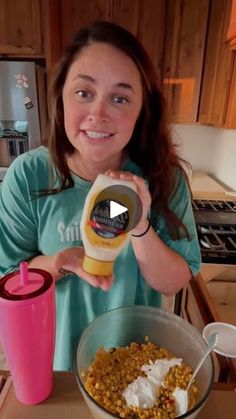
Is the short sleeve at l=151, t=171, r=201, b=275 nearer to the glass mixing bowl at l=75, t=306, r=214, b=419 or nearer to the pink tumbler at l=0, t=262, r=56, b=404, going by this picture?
the glass mixing bowl at l=75, t=306, r=214, b=419

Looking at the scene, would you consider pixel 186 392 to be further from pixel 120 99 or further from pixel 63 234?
pixel 120 99

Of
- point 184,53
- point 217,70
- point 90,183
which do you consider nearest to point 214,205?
point 217,70

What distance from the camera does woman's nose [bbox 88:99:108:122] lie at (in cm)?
57

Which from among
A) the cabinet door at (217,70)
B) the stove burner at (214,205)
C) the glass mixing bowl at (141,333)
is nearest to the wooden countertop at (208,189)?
the stove burner at (214,205)

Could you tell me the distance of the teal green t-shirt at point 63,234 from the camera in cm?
69

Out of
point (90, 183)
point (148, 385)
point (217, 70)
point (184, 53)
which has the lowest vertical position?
point (148, 385)

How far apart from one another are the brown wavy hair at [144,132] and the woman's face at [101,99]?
31mm

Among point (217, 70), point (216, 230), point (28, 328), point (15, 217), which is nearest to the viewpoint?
point (28, 328)

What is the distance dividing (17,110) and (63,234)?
1592 mm

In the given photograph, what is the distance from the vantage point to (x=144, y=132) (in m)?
0.73

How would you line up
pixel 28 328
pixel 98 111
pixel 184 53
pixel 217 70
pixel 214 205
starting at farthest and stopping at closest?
pixel 184 53, pixel 217 70, pixel 214 205, pixel 98 111, pixel 28 328

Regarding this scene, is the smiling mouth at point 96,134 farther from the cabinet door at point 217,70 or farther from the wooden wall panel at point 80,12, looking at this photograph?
the wooden wall panel at point 80,12
